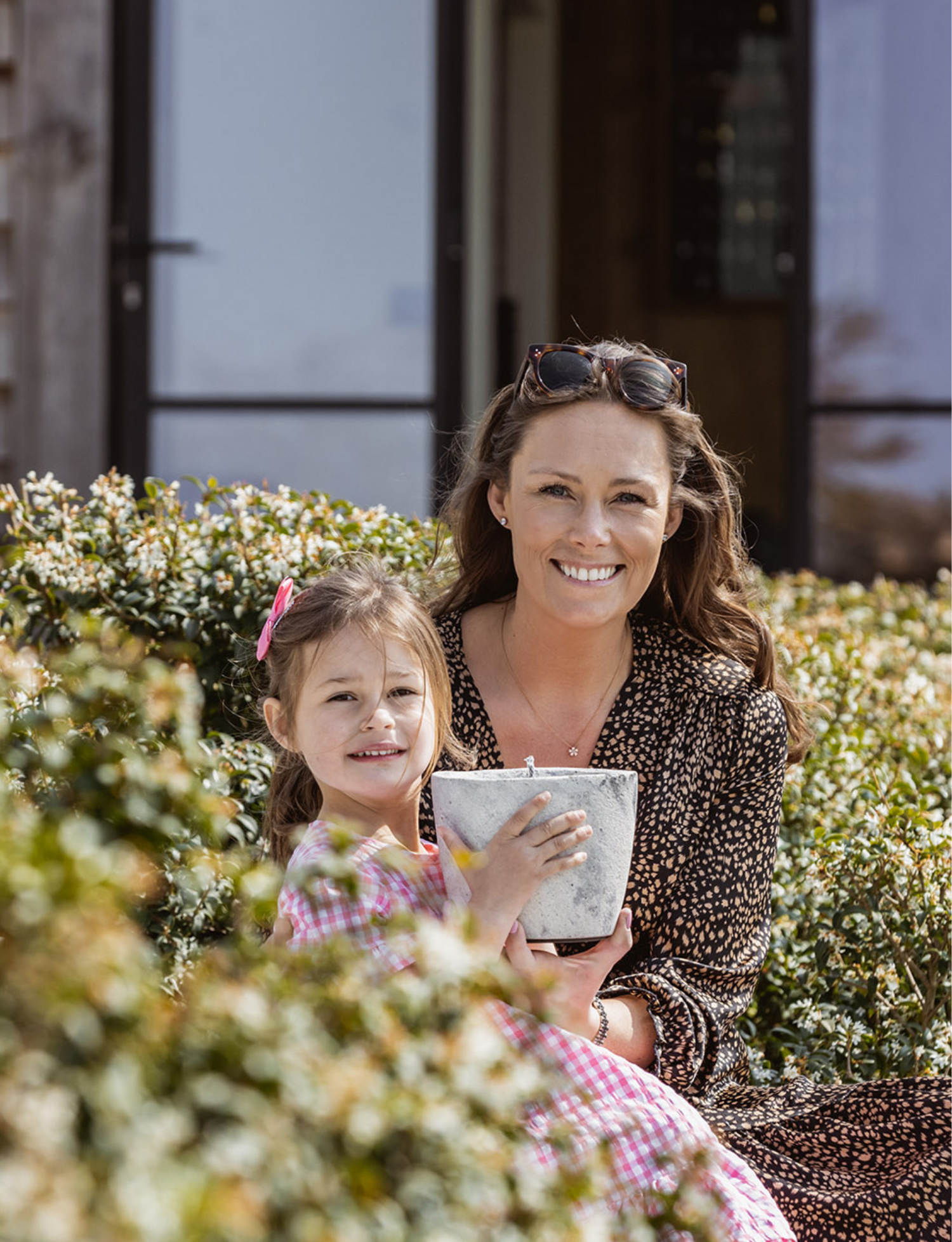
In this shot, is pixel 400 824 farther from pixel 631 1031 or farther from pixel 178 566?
pixel 178 566

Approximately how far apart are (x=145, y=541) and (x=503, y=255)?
4.68 meters

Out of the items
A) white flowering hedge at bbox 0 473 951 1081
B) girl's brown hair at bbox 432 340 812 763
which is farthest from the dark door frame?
girl's brown hair at bbox 432 340 812 763

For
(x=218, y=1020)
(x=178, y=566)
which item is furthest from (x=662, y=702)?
(x=218, y=1020)

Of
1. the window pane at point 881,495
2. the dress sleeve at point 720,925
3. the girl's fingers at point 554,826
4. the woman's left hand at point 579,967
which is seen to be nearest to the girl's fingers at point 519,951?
the woman's left hand at point 579,967

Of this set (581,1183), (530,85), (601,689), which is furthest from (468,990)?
(530,85)

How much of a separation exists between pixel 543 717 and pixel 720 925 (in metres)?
0.41

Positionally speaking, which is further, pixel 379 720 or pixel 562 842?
pixel 379 720

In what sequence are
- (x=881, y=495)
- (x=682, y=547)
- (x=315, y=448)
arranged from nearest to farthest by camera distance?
(x=682, y=547), (x=315, y=448), (x=881, y=495)

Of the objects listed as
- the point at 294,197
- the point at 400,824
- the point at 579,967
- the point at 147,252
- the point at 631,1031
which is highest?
the point at 294,197

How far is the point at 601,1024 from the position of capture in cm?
186

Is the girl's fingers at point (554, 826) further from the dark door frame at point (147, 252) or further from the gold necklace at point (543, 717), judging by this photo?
the dark door frame at point (147, 252)

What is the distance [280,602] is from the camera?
6.49 ft

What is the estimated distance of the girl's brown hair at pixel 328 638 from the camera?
186 centimetres

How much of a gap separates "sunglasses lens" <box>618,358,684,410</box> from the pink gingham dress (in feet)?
2.53
